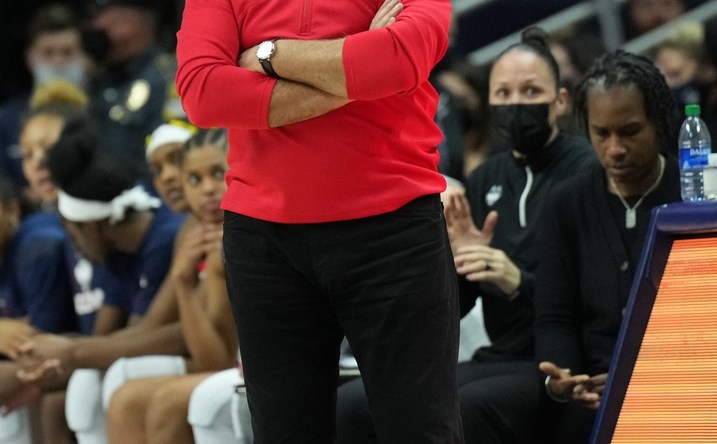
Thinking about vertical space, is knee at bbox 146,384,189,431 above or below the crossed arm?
below

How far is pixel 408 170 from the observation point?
2.75 m

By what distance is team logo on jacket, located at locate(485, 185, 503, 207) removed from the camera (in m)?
4.56

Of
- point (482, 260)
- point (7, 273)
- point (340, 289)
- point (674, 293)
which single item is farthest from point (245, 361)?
point (7, 273)

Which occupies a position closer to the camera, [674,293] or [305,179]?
[305,179]

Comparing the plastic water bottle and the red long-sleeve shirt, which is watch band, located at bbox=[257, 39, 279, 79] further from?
the plastic water bottle

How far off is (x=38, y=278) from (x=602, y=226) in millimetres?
2817

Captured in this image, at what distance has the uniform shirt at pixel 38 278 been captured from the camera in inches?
228

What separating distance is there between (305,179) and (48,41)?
5.91 metres

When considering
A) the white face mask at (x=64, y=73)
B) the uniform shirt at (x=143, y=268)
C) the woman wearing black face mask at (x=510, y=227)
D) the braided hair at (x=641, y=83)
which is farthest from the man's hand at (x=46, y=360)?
the white face mask at (x=64, y=73)

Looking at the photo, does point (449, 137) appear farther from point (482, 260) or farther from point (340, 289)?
point (340, 289)

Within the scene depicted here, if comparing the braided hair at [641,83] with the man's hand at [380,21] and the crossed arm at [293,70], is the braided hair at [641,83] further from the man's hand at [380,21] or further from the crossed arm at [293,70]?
the man's hand at [380,21]

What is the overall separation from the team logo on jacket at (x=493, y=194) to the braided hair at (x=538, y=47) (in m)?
0.39

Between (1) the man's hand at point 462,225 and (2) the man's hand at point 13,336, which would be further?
(2) the man's hand at point 13,336

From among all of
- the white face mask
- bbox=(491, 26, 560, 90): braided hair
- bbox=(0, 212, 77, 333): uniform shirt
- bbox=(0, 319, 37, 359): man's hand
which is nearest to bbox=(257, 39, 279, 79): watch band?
bbox=(491, 26, 560, 90): braided hair
